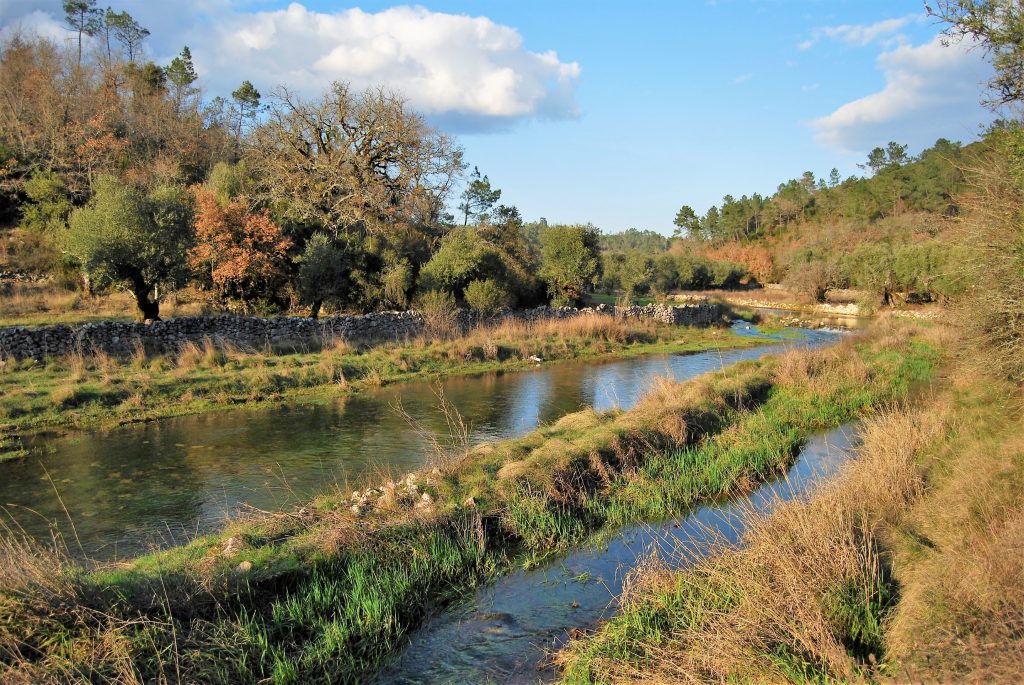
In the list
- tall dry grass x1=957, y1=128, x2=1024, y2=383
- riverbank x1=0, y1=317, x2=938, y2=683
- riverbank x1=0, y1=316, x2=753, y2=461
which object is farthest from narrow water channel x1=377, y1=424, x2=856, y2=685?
riverbank x1=0, y1=316, x2=753, y2=461

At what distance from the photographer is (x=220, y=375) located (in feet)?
68.8

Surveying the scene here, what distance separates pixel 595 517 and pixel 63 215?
38.8 meters

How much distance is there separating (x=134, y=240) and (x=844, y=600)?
25449mm

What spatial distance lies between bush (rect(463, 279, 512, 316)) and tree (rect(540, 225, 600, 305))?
8.11 meters

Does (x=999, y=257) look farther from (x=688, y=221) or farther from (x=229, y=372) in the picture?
(x=688, y=221)

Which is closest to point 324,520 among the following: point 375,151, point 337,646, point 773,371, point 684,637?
point 337,646

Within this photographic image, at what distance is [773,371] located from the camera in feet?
72.7

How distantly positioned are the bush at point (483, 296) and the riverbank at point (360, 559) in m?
19.3

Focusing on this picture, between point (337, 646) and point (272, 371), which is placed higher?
point (272, 371)

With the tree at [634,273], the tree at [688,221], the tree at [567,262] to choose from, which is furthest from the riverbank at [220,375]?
the tree at [688,221]

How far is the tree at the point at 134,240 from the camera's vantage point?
23559mm

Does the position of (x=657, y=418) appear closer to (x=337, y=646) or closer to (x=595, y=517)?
(x=595, y=517)

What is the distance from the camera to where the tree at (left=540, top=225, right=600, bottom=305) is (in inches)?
1702

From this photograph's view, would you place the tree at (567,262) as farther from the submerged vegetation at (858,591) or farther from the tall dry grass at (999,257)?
the submerged vegetation at (858,591)
